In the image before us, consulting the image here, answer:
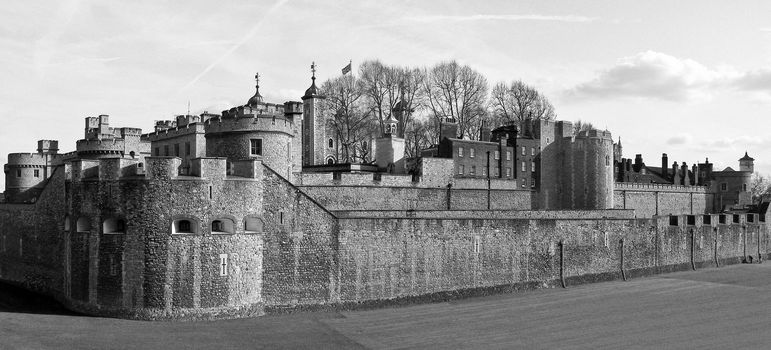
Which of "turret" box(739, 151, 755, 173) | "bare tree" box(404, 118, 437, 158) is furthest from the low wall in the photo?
"turret" box(739, 151, 755, 173)

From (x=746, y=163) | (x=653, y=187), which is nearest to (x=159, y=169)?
(x=653, y=187)

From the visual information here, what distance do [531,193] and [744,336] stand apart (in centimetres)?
2893

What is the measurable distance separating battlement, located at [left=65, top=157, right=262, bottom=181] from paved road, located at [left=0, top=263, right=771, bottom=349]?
5.89m

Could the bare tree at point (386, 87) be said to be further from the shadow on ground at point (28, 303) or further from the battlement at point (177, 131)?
the shadow on ground at point (28, 303)

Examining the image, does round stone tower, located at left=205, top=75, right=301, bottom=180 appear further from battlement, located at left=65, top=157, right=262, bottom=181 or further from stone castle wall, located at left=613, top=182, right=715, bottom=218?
stone castle wall, located at left=613, top=182, right=715, bottom=218

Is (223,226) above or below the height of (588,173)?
below

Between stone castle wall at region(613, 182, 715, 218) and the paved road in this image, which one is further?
stone castle wall at region(613, 182, 715, 218)

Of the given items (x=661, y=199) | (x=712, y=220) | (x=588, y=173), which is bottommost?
(x=712, y=220)

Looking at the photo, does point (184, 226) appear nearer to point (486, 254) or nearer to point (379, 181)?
point (486, 254)

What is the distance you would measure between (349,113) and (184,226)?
4166 cm

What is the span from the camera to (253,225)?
96.2ft

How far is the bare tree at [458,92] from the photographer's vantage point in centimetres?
6950

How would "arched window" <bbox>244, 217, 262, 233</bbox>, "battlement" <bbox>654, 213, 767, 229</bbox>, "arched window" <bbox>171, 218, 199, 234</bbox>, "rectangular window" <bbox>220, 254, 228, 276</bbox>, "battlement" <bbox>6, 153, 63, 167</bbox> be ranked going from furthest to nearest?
"battlement" <bbox>6, 153, 63, 167</bbox> < "battlement" <bbox>654, 213, 767, 229</bbox> < "arched window" <bbox>244, 217, 262, 233</bbox> < "rectangular window" <bbox>220, 254, 228, 276</bbox> < "arched window" <bbox>171, 218, 199, 234</bbox>

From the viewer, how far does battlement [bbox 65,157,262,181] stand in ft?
91.3
